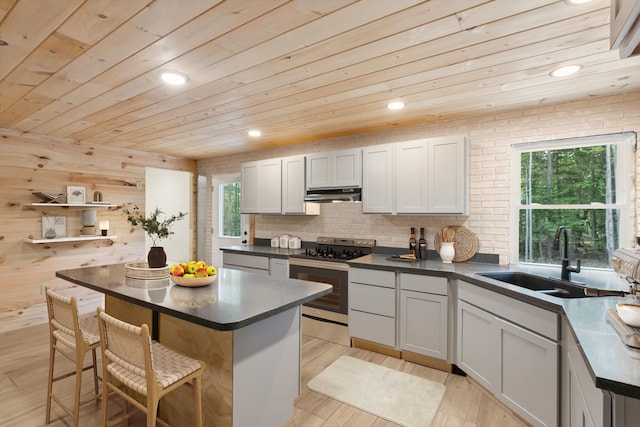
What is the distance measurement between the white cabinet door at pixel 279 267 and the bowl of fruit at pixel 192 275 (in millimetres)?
1647

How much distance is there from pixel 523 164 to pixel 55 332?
13.4ft

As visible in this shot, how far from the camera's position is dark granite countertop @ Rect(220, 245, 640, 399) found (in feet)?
3.46

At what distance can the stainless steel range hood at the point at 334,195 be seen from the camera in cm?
365

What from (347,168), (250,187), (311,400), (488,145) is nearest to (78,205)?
(250,187)

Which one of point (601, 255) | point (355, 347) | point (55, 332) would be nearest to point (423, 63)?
point (601, 255)

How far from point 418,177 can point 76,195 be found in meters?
4.35

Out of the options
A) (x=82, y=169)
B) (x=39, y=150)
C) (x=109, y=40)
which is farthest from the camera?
(x=82, y=169)

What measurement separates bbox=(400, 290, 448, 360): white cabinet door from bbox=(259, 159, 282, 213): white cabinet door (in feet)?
6.76

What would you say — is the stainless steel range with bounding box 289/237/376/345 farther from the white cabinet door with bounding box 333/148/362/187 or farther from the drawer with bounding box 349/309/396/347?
the white cabinet door with bounding box 333/148/362/187

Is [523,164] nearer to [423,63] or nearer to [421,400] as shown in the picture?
[423,63]

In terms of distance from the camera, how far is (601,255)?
275cm

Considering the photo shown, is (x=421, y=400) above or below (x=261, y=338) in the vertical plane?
below

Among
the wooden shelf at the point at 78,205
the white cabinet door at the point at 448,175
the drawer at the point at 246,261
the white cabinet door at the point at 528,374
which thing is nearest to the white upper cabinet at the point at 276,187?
the drawer at the point at 246,261

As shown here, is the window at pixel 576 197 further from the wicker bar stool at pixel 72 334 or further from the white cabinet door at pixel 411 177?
the wicker bar stool at pixel 72 334
